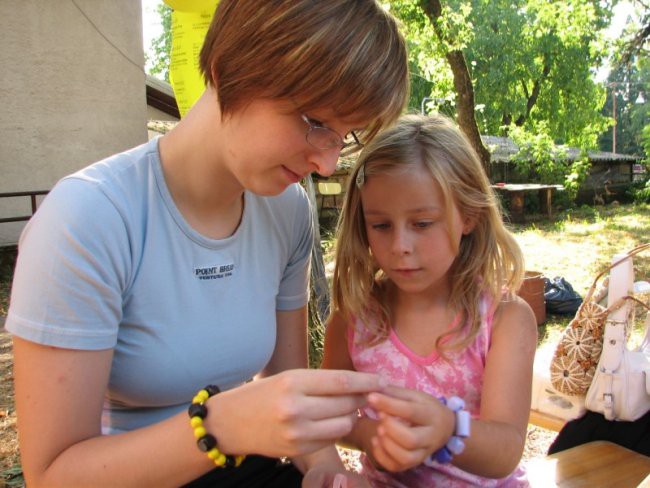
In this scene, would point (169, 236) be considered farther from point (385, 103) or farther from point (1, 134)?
point (1, 134)

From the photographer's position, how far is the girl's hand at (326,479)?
1.43m

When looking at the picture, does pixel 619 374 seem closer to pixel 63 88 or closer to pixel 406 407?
pixel 406 407

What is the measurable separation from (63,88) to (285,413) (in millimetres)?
8281

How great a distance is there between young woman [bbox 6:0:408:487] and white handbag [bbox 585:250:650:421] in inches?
54.0

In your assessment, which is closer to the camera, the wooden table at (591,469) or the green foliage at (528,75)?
the wooden table at (591,469)

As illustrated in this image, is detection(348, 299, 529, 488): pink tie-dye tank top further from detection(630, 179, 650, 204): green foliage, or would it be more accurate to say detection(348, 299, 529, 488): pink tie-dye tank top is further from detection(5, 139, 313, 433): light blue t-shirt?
detection(630, 179, 650, 204): green foliage

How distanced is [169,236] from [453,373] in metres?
0.90

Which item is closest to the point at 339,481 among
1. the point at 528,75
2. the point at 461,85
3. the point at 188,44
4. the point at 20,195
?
the point at 188,44

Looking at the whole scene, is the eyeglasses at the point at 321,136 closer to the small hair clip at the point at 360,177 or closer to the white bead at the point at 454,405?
the small hair clip at the point at 360,177

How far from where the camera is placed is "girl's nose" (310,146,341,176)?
127 cm

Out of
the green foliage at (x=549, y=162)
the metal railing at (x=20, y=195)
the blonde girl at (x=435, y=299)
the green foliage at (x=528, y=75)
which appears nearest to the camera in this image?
the blonde girl at (x=435, y=299)

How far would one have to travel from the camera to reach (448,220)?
66.7 inches

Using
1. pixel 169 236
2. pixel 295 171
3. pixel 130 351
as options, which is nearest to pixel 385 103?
pixel 295 171

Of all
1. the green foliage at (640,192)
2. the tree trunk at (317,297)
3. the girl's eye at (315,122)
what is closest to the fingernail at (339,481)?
the girl's eye at (315,122)
